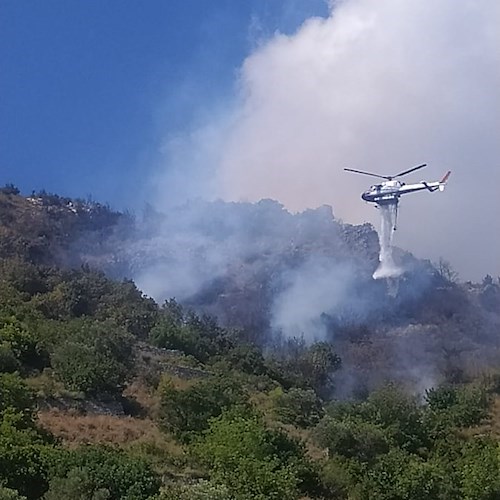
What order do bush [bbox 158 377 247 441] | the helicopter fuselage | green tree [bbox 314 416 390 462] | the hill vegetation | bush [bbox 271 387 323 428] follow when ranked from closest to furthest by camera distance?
1. the hill vegetation
2. green tree [bbox 314 416 390 462]
3. bush [bbox 158 377 247 441]
4. bush [bbox 271 387 323 428]
5. the helicopter fuselage

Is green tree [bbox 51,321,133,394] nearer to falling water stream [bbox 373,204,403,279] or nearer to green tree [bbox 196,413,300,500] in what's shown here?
green tree [bbox 196,413,300,500]

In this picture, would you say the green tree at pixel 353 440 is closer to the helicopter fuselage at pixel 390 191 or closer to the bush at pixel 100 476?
the bush at pixel 100 476

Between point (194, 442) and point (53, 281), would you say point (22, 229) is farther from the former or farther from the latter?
point (194, 442)

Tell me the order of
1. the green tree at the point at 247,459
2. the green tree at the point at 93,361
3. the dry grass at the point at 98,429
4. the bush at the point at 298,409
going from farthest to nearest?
the bush at the point at 298,409 → the green tree at the point at 93,361 → the dry grass at the point at 98,429 → the green tree at the point at 247,459

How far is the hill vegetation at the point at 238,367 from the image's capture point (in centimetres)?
2589

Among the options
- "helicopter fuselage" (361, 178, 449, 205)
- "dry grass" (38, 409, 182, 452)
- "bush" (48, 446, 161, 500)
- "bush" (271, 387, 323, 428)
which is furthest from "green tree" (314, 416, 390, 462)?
"helicopter fuselage" (361, 178, 449, 205)

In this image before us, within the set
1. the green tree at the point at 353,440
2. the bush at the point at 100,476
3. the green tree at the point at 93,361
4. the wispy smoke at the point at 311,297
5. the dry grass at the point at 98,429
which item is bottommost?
the bush at the point at 100,476

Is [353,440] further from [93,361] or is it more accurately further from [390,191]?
[390,191]

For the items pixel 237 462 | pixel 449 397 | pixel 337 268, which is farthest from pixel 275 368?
pixel 337 268

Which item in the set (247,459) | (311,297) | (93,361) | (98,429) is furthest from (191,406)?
(311,297)

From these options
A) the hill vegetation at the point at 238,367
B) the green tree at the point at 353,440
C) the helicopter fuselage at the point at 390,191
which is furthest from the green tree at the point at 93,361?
the helicopter fuselage at the point at 390,191

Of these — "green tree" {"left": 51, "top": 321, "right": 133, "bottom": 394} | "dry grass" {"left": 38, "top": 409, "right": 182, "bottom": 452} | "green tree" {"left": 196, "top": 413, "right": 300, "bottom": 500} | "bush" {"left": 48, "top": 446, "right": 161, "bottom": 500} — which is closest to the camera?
"bush" {"left": 48, "top": 446, "right": 161, "bottom": 500}

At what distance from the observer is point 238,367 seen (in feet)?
171

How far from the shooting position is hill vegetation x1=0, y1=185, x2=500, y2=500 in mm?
25891
